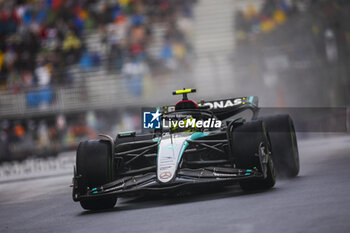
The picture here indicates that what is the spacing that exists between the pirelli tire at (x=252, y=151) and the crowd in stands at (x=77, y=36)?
1305 centimetres

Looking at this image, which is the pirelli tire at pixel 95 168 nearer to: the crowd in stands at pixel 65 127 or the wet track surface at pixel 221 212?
the wet track surface at pixel 221 212

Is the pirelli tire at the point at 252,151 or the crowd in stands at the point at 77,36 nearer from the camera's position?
the pirelli tire at the point at 252,151

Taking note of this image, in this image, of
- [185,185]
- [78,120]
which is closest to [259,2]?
[78,120]

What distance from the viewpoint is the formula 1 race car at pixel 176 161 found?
700cm

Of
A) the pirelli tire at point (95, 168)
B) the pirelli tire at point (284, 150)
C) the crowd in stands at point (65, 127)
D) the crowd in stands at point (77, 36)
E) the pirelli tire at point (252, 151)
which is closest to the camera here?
the pirelli tire at point (252, 151)

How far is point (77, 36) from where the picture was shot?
21203 mm

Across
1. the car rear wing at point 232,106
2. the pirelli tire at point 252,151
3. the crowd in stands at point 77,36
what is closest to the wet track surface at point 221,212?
the pirelli tire at point 252,151

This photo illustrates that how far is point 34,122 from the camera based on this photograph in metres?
20.1

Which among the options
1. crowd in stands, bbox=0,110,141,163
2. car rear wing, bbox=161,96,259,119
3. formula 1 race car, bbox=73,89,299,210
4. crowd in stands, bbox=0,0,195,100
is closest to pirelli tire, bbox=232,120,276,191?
formula 1 race car, bbox=73,89,299,210

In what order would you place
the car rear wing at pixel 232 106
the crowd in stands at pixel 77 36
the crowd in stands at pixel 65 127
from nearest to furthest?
the car rear wing at pixel 232 106, the crowd in stands at pixel 65 127, the crowd in stands at pixel 77 36

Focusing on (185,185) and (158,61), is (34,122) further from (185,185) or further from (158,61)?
(185,185)

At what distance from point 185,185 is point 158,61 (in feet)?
45.6

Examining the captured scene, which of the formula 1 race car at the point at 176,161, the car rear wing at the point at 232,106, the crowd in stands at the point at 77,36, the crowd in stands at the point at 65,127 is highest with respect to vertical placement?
the crowd in stands at the point at 77,36

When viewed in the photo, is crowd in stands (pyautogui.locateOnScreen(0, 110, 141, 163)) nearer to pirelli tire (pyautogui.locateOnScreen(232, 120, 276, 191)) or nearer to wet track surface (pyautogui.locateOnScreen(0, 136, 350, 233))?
wet track surface (pyautogui.locateOnScreen(0, 136, 350, 233))
